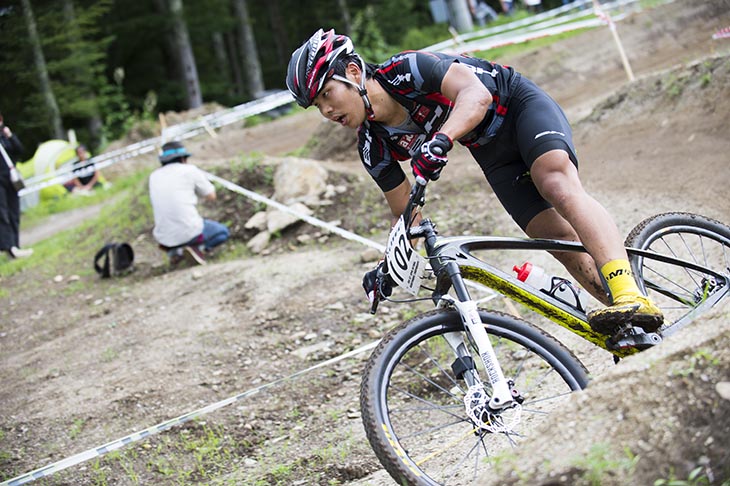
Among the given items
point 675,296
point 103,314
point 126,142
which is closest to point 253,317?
point 103,314

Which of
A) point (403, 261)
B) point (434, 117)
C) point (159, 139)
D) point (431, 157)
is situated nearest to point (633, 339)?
point (403, 261)

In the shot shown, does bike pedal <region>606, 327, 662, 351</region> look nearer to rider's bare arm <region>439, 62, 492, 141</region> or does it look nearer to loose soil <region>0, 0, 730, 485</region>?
loose soil <region>0, 0, 730, 485</region>

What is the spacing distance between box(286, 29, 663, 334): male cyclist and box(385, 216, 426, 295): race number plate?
232 mm

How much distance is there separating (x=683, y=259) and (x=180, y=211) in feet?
20.4

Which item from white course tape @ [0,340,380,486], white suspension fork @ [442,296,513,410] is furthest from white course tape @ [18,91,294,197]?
white suspension fork @ [442,296,513,410]

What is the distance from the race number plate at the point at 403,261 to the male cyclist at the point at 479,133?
9.1 inches

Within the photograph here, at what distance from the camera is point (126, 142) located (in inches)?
752

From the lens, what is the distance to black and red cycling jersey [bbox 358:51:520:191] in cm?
337

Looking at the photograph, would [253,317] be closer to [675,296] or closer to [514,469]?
[675,296]

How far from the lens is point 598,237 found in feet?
10.4

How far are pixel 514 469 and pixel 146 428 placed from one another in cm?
322

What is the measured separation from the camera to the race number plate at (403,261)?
10.2 ft

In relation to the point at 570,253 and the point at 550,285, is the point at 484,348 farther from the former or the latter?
the point at 570,253

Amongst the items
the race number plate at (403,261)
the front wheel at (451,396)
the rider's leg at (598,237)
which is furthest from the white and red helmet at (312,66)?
the front wheel at (451,396)
